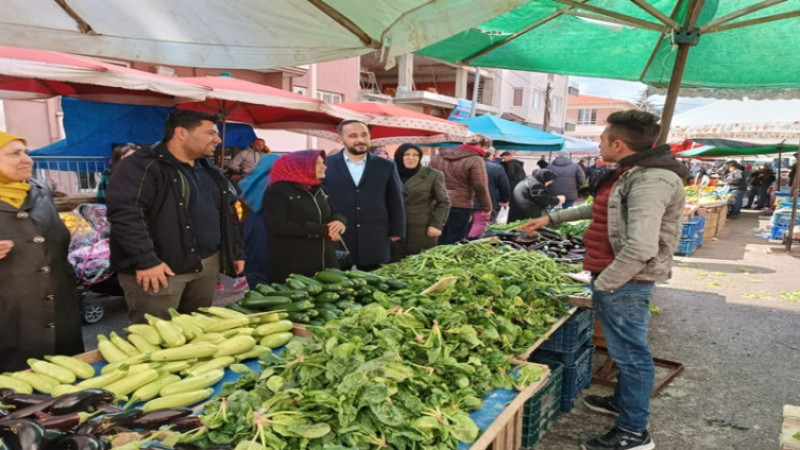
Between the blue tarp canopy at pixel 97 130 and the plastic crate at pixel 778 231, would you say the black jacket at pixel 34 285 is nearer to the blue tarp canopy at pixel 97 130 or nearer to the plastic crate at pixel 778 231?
the blue tarp canopy at pixel 97 130

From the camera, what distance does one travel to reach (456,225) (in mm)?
7301

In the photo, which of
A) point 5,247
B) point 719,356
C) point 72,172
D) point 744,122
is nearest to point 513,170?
point 744,122

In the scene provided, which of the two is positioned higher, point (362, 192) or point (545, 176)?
point (545, 176)

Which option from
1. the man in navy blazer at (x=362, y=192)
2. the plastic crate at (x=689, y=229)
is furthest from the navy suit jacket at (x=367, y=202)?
the plastic crate at (x=689, y=229)

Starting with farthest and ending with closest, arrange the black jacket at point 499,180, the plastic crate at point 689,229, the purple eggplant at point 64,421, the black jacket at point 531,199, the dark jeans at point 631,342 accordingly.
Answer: the plastic crate at point 689,229 → the black jacket at point 499,180 → the black jacket at point 531,199 → the dark jeans at point 631,342 → the purple eggplant at point 64,421

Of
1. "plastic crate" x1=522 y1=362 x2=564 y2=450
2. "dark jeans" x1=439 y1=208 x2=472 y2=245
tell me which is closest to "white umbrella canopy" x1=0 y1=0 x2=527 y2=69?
"plastic crate" x1=522 y1=362 x2=564 y2=450

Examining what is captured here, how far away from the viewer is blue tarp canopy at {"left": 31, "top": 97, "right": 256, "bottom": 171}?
672cm

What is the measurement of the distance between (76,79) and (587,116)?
63.6 metres

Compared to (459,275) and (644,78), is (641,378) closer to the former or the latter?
(459,275)

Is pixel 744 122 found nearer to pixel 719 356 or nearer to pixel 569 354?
pixel 719 356

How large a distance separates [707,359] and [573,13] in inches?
140

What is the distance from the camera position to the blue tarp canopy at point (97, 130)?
22.1 ft

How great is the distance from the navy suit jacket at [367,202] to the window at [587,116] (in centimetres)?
6138

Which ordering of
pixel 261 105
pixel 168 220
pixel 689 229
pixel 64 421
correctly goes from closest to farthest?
pixel 64 421
pixel 168 220
pixel 261 105
pixel 689 229
